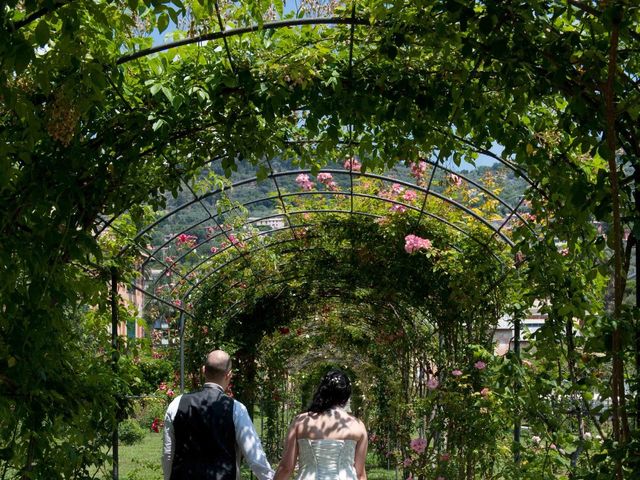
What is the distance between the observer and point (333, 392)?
15.4ft

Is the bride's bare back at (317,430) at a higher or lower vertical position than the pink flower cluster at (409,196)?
lower

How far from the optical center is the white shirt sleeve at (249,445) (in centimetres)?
407

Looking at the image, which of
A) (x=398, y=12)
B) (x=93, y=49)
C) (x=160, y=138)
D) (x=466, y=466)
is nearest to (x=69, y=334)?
(x=160, y=138)

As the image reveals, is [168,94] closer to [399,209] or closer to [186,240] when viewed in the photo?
[399,209]

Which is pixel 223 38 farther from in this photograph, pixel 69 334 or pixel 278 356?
pixel 278 356

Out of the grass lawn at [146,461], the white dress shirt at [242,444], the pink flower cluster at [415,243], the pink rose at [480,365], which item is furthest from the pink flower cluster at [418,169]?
the grass lawn at [146,461]

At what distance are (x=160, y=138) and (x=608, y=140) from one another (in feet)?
6.65

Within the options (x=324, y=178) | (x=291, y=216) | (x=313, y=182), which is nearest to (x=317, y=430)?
(x=324, y=178)

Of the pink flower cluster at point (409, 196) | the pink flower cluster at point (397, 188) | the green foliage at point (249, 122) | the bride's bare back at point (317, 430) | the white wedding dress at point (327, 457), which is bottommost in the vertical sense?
the white wedding dress at point (327, 457)

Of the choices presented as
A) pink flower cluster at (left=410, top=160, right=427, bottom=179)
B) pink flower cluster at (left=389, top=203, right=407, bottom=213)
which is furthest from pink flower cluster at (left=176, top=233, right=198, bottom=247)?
pink flower cluster at (left=410, top=160, right=427, bottom=179)

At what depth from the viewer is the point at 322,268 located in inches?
395

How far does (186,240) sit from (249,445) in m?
4.44

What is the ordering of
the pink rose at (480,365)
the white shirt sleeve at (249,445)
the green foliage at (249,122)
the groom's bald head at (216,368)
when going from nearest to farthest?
the green foliage at (249,122)
the white shirt sleeve at (249,445)
the groom's bald head at (216,368)
the pink rose at (480,365)

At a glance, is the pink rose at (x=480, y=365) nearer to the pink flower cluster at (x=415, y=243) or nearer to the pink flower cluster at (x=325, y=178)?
the pink flower cluster at (x=415, y=243)
